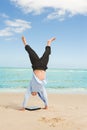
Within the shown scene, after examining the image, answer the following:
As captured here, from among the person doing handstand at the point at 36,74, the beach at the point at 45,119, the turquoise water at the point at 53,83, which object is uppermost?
the person doing handstand at the point at 36,74

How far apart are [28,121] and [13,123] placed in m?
0.45

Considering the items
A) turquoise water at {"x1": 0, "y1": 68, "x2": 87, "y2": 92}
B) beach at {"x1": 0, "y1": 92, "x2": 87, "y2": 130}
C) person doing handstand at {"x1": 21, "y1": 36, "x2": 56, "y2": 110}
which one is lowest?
turquoise water at {"x1": 0, "y1": 68, "x2": 87, "y2": 92}

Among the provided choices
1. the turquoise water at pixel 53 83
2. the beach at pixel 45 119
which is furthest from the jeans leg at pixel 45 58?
the turquoise water at pixel 53 83

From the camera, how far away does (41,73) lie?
898 centimetres

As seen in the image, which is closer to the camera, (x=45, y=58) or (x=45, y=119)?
(x=45, y=119)

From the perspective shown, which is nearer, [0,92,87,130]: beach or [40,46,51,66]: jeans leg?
[0,92,87,130]: beach

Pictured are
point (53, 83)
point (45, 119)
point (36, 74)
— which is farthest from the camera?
point (53, 83)

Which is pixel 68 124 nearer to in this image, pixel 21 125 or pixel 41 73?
pixel 21 125

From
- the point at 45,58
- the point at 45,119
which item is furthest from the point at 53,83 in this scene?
the point at 45,119

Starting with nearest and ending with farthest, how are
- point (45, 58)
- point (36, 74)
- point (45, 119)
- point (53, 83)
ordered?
1. point (45, 119)
2. point (36, 74)
3. point (45, 58)
4. point (53, 83)

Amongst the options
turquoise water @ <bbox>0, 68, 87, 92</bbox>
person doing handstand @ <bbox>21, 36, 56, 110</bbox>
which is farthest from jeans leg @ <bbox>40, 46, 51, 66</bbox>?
turquoise water @ <bbox>0, 68, 87, 92</bbox>

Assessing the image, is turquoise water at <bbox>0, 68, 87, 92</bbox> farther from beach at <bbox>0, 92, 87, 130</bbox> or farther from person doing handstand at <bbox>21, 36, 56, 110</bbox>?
beach at <bbox>0, 92, 87, 130</bbox>

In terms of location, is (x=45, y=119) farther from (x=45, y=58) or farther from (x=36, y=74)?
(x=45, y=58)

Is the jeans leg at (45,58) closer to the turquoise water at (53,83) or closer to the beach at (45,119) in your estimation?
the beach at (45,119)
